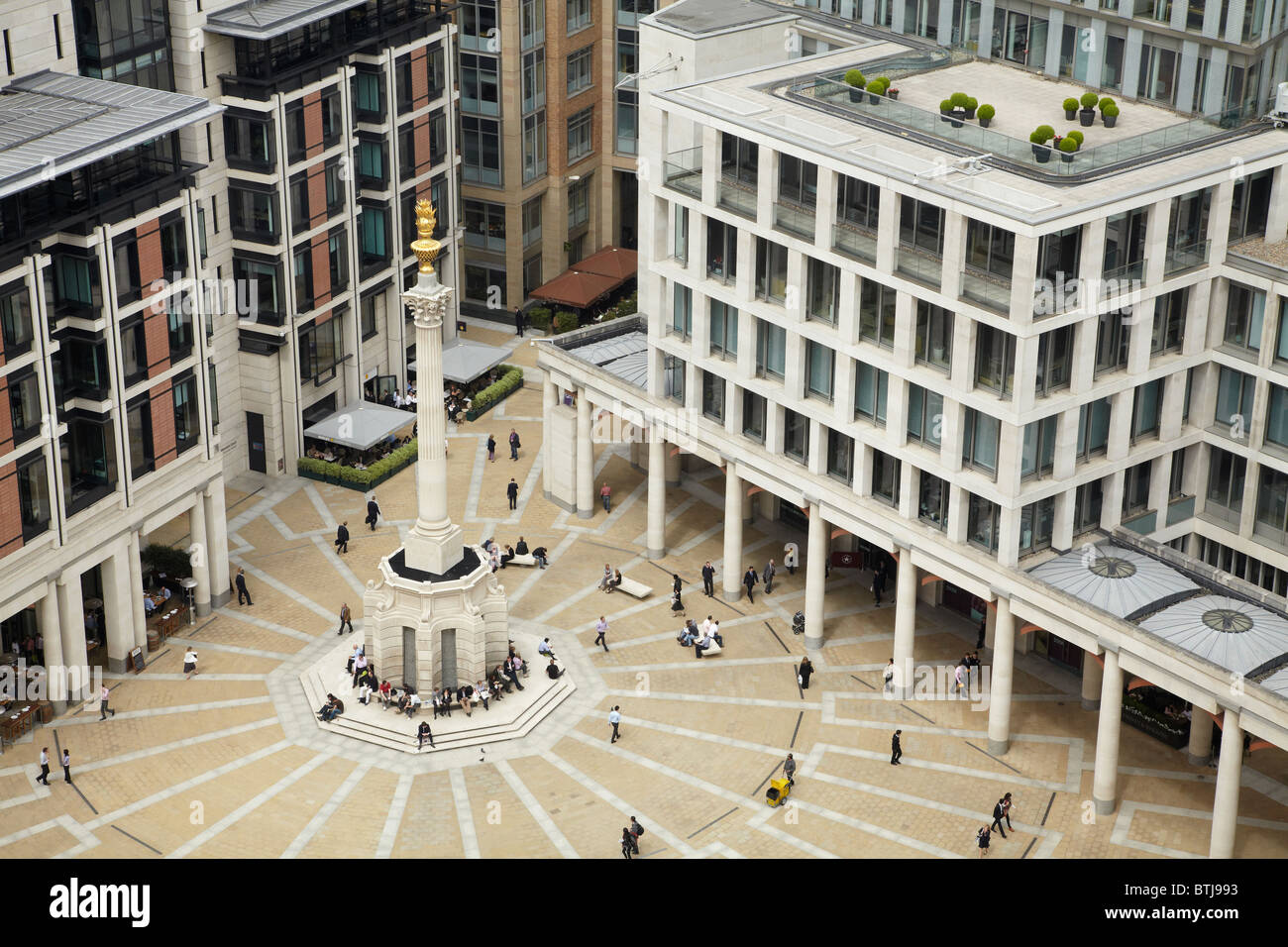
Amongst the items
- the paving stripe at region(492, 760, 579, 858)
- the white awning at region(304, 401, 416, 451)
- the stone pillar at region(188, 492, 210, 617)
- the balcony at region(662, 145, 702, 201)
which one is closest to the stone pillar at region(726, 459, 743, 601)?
the balcony at region(662, 145, 702, 201)

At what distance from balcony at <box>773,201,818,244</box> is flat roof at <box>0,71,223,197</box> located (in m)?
25.8

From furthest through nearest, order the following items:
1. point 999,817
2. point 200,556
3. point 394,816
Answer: point 200,556
point 394,816
point 999,817

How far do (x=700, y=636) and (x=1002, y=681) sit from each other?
15694 mm

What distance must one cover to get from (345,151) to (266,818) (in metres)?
42.3

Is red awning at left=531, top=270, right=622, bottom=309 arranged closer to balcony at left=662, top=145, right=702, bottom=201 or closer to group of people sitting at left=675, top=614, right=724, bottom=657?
balcony at left=662, top=145, right=702, bottom=201

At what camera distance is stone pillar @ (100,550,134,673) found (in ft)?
286

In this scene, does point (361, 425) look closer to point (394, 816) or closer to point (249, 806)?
point (249, 806)

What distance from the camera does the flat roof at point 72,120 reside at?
3054 inches

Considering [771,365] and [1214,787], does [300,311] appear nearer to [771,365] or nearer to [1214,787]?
[771,365]

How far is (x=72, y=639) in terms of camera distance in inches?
3369

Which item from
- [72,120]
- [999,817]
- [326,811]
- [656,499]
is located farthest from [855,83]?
[326,811]

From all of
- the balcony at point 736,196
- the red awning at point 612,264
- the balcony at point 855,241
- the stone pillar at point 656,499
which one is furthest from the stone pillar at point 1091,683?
the red awning at point 612,264

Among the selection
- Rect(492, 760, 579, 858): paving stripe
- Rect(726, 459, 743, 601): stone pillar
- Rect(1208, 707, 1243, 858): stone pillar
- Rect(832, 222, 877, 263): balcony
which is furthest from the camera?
Rect(726, 459, 743, 601): stone pillar

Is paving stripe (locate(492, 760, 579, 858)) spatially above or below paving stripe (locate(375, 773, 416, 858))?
below
